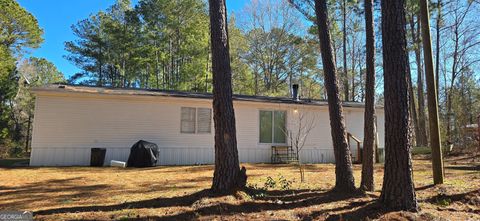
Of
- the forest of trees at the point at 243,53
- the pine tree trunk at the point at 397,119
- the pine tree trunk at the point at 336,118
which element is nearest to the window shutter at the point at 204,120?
the forest of trees at the point at 243,53

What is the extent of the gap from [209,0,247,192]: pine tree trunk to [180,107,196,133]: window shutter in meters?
7.25

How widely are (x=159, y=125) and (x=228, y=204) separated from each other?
791 centimetres

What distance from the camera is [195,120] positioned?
490 inches

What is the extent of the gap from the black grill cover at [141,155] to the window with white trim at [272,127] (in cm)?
437

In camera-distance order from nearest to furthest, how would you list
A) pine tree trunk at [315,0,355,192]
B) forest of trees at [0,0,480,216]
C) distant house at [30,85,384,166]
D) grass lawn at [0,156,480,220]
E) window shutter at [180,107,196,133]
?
1. grass lawn at [0,156,480,220]
2. pine tree trunk at [315,0,355,192]
3. distant house at [30,85,384,166]
4. window shutter at [180,107,196,133]
5. forest of trees at [0,0,480,216]

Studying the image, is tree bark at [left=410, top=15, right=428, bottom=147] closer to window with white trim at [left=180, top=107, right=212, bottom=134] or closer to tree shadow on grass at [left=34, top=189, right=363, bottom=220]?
window with white trim at [left=180, top=107, right=212, bottom=134]

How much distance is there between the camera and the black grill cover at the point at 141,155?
432 inches

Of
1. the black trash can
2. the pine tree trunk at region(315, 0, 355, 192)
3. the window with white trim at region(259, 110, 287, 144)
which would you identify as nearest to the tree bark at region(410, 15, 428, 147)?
the window with white trim at region(259, 110, 287, 144)

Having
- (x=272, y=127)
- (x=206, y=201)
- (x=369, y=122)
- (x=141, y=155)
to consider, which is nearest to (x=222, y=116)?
(x=206, y=201)

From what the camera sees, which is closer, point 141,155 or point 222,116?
point 222,116

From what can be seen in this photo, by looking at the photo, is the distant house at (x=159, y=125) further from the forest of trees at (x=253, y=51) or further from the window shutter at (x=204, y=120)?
the forest of trees at (x=253, y=51)

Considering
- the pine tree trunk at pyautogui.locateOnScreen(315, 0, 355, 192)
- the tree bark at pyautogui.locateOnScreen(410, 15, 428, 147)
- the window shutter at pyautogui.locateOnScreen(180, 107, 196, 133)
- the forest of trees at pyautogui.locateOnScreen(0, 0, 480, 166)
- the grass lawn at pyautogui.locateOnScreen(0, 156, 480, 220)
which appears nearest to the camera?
the grass lawn at pyautogui.locateOnScreen(0, 156, 480, 220)

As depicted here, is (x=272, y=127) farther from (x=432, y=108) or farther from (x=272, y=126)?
(x=432, y=108)

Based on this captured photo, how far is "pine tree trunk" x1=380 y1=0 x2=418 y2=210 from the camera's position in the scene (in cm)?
443
